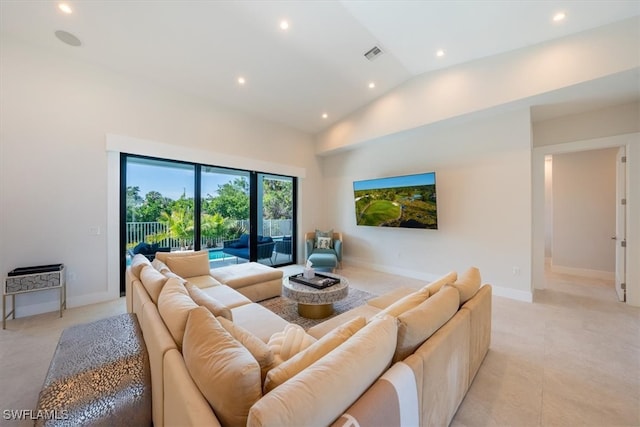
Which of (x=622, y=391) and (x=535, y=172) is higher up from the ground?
(x=535, y=172)

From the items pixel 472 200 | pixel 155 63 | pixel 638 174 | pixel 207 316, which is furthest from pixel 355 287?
pixel 155 63

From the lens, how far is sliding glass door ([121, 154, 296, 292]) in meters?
→ 4.11

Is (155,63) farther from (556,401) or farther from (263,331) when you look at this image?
(556,401)

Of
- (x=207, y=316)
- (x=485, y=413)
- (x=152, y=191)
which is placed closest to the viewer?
(x=207, y=316)

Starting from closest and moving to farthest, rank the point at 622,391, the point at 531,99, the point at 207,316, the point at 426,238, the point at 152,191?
the point at 207,316 → the point at 622,391 → the point at 531,99 → the point at 152,191 → the point at 426,238

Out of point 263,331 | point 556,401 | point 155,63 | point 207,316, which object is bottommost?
point 556,401

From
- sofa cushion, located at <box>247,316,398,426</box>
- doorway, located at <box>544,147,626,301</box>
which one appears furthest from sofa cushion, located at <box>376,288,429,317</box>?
doorway, located at <box>544,147,626,301</box>

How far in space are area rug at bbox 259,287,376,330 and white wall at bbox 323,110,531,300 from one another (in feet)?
5.86

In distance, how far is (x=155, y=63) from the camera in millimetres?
3666

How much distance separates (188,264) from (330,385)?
3202 millimetres

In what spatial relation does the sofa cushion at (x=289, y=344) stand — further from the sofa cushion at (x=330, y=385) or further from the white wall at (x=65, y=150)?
the white wall at (x=65, y=150)

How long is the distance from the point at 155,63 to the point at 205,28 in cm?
105

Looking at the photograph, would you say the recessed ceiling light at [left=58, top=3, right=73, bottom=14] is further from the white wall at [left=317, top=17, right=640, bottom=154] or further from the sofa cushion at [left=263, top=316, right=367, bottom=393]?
the white wall at [left=317, top=17, right=640, bottom=154]

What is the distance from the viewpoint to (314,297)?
2.90 m
